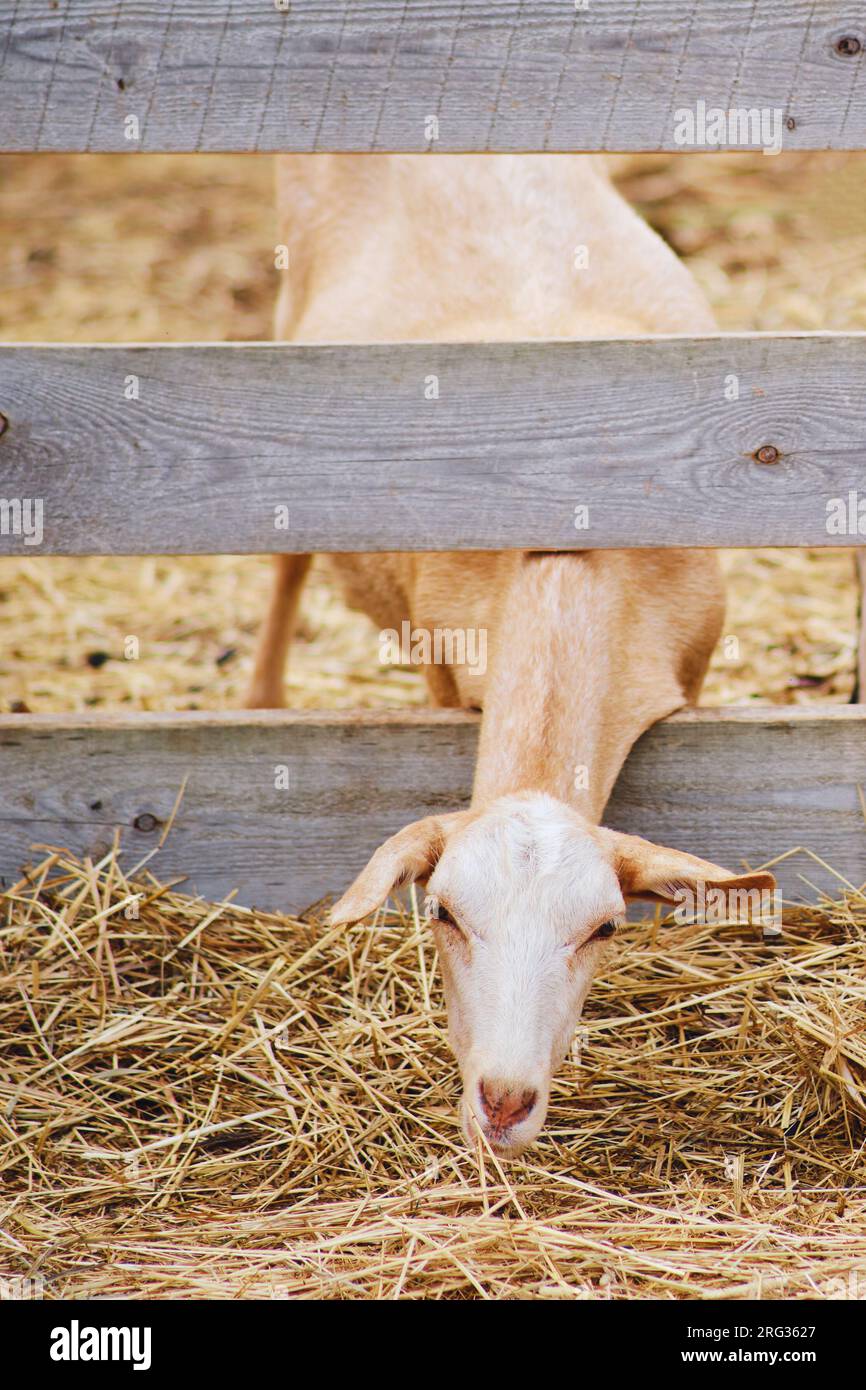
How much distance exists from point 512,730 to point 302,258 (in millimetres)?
2327

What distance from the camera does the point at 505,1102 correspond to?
244cm

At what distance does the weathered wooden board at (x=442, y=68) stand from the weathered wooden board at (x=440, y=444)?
16.2 inches

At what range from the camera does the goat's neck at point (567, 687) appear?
298cm

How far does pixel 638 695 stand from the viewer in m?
3.31

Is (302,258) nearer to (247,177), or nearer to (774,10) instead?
(774,10)

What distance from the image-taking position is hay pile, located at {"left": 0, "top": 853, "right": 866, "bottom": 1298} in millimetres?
2459

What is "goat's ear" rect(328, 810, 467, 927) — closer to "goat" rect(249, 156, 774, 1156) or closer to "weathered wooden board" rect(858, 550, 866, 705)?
"goat" rect(249, 156, 774, 1156)

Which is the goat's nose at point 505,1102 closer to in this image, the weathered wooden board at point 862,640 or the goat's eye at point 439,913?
A: the goat's eye at point 439,913

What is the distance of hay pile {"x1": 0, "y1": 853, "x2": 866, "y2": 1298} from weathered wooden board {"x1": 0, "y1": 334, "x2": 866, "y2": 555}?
2.72 ft

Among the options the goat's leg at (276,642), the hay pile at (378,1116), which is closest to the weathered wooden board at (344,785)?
the hay pile at (378,1116)

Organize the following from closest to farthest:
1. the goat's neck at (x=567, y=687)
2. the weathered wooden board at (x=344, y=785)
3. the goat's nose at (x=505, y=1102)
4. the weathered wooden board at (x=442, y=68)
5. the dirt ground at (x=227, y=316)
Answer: the goat's nose at (x=505, y=1102) → the weathered wooden board at (x=442, y=68) → the goat's neck at (x=567, y=687) → the weathered wooden board at (x=344, y=785) → the dirt ground at (x=227, y=316)

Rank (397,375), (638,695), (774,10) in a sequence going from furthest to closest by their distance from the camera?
(638,695) → (397,375) → (774,10)

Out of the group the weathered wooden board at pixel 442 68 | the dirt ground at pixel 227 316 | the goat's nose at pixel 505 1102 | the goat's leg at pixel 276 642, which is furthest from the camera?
the dirt ground at pixel 227 316

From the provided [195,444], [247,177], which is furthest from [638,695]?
[247,177]
